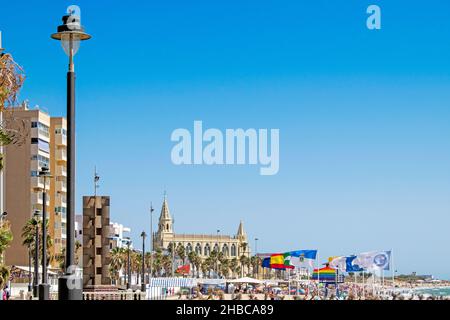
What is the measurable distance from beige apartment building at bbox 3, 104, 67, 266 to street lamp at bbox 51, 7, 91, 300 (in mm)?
97590

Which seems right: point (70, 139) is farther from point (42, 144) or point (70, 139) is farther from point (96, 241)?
point (42, 144)

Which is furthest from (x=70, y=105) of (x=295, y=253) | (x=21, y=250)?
(x=21, y=250)

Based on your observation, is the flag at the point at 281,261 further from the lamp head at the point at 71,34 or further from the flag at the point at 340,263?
the lamp head at the point at 71,34

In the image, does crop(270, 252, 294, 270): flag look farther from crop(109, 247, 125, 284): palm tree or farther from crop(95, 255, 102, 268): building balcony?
crop(109, 247, 125, 284): palm tree

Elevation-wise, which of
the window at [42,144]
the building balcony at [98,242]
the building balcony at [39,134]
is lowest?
the building balcony at [98,242]

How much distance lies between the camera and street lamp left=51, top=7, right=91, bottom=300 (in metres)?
15.2

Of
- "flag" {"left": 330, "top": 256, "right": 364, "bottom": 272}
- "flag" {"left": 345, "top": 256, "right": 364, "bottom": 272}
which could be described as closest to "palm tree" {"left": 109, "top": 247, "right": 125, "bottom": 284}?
"flag" {"left": 330, "top": 256, "right": 364, "bottom": 272}

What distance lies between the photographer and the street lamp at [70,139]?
15.2 m

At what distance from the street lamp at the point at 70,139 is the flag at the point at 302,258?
69873 mm

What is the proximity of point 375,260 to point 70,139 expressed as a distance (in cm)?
5450

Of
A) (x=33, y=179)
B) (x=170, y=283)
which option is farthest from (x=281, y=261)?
(x=33, y=179)

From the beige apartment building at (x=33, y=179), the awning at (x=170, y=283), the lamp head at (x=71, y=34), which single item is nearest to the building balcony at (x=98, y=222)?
the awning at (x=170, y=283)
